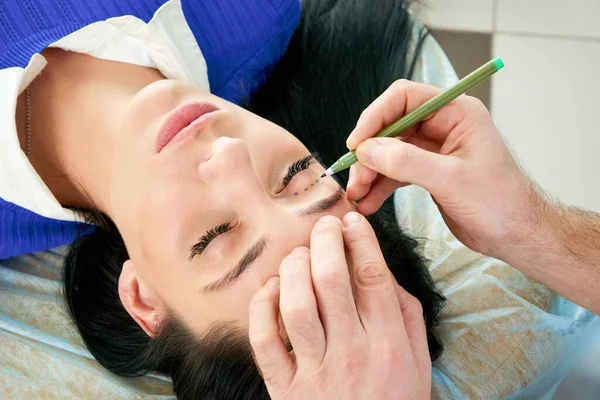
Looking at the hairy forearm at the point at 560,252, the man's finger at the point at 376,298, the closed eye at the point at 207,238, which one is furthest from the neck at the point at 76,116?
the hairy forearm at the point at 560,252

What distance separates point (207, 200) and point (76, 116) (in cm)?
41

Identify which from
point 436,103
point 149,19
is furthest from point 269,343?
point 149,19

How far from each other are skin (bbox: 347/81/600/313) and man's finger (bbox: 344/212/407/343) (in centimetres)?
14

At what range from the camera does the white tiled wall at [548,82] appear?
77.9 inches

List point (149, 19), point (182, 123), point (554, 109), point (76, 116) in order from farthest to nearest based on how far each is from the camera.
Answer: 1. point (554, 109)
2. point (149, 19)
3. point (76, 116)
4. point (182, 123)

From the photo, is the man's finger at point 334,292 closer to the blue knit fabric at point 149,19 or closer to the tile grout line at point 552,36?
the blue knit fabric at point 149,19

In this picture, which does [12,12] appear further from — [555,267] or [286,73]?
[555,267]

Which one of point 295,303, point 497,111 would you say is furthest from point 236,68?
point 497,111

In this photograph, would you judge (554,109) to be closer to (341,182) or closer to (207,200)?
(341,182)

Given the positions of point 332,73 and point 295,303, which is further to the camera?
point 332,73

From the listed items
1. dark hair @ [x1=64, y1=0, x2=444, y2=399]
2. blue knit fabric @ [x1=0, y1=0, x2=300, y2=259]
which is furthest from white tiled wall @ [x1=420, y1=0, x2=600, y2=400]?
blue knit fabric @ [x1=0, y1=0, x2=300, y2=259]

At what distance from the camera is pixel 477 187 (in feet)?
3.00

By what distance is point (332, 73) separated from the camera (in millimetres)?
1539

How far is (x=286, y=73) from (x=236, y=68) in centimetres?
20
